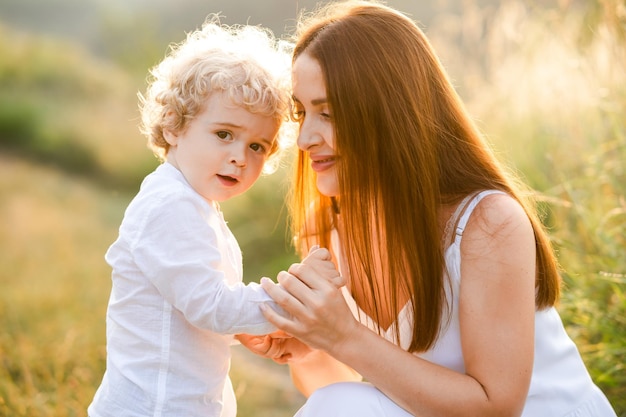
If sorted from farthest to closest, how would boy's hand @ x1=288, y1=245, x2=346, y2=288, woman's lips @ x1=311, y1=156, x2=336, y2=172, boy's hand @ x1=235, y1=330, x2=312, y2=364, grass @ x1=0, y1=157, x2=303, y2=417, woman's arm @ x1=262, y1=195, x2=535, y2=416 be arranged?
grass @ x1=0, y1=157, x2=303, y2=417
boy's hand @ x1=235, y1=330, x2=312, y2=364
woman's lips @ x1=311, y1=156, x2=336, y2=172
boy's hand @ x1=288, y1=245, x2=346, y2=288
woman's arm @ x1=262, y1=195, x2=535, y2=416

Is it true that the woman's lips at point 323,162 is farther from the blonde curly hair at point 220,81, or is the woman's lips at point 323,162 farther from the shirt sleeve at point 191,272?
the shirt sleeve at point 191,272

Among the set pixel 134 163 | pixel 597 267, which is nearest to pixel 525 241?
pixel 597 267

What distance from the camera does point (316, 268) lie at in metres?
1.98

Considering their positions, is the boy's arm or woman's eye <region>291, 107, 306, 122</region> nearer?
woman's eye <region>291, 107, 306, 122</region>

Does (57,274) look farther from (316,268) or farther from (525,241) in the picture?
(525,241)

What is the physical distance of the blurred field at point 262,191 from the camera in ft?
10.2

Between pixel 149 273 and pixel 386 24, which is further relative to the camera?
pixel 386 24

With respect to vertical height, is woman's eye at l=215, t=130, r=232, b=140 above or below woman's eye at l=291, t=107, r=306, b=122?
below

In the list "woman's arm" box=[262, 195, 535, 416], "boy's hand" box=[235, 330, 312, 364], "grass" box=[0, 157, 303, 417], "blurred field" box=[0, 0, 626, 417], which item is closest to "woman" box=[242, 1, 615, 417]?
"woman's arm" box=[262, 195, 535, 416]

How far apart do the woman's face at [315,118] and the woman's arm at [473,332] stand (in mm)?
353

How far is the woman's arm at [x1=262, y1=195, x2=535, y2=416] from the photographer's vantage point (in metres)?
1.87

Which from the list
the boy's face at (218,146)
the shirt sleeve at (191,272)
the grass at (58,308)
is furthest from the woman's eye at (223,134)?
the grass at (58,308)

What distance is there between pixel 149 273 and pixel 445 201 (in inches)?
32.5

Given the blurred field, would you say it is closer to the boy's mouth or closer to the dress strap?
the dress strap
